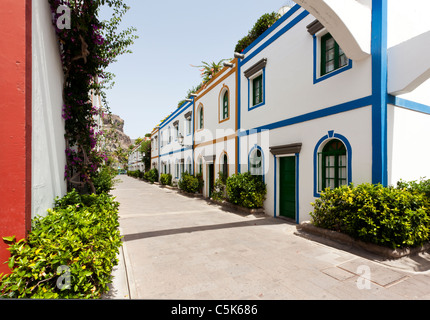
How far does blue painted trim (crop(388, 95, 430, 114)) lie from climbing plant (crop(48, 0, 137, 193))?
6409 mm

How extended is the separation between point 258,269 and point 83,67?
5568 millimetres

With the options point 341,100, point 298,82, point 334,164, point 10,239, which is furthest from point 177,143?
point 10,239

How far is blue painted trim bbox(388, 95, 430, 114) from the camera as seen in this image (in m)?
5.27

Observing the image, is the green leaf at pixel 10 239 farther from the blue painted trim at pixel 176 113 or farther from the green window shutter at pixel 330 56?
the blue painted trim at pixel 176 113

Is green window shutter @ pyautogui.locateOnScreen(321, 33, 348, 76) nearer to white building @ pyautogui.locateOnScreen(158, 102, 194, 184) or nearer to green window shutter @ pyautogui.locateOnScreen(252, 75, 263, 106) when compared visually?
green window shutter @ pyautogui.locateOnScreen(252, 75, 263, 106)

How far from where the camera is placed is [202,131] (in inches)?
572

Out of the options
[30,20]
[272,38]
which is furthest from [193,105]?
[30,20]

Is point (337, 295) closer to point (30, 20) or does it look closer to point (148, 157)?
point (30, 20)

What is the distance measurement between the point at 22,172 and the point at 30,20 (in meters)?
1.84

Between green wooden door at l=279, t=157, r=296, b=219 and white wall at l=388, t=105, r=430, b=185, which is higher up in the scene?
white wall at l=388, t=105, r=430, b=185

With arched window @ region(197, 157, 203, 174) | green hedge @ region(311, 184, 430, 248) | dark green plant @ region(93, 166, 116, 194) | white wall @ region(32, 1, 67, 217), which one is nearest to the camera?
white wall @ region(32, 1, 67, 217)

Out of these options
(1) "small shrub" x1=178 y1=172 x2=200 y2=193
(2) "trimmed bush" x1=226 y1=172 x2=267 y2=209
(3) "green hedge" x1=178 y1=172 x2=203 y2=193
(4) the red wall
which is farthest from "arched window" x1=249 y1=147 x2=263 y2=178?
(4) the red wall

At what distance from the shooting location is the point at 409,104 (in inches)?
223
